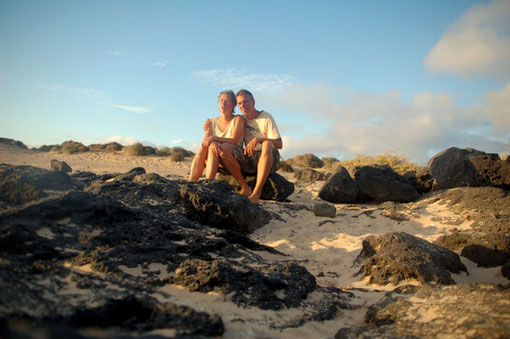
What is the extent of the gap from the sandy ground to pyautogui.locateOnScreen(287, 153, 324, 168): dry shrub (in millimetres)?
9974

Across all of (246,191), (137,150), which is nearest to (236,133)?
(246,191)

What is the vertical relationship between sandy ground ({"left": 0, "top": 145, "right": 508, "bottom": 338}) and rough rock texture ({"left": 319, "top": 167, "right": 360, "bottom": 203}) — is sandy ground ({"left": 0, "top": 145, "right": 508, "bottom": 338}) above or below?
below

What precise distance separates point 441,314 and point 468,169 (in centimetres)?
Answer: 505

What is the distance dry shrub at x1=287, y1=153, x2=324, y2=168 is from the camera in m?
17.9

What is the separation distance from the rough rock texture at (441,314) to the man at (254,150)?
342 cm

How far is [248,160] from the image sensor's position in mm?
5969

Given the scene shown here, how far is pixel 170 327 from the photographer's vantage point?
1.55 meters

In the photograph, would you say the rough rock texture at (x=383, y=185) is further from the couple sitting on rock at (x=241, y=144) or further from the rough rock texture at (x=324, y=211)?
the couple sitting on rock at (x=241, y=144)

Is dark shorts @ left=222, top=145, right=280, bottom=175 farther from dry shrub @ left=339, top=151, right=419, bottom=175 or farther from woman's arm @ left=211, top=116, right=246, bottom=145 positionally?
dry shrub @ left=339, top=151, right=419, bottom=175

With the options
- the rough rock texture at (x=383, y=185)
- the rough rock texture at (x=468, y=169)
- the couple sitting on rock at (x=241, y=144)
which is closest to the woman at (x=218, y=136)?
the couple sitting on rock at (x=241, y=144)

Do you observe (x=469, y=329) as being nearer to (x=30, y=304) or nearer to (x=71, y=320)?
(x=71, y=320)

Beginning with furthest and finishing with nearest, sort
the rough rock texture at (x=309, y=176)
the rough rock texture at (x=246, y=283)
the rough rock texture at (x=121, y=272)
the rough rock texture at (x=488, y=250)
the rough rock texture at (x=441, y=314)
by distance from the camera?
the rough rock texture at (x=309, y=176)
the rough rock texture at (x=488, y=250)
the rough rock texture at (x=246, y=283)
the rough rock texture at (x=441, y=314)
the rough rock texture at (x=121, y=272)

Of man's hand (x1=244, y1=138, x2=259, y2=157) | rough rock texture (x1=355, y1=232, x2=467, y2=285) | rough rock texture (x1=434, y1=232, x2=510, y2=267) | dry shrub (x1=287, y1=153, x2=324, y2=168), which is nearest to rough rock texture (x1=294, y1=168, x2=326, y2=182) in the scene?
man's hand (x1=244, y1=138, x2=259, y2=157)

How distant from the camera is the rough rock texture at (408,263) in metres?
2.78
